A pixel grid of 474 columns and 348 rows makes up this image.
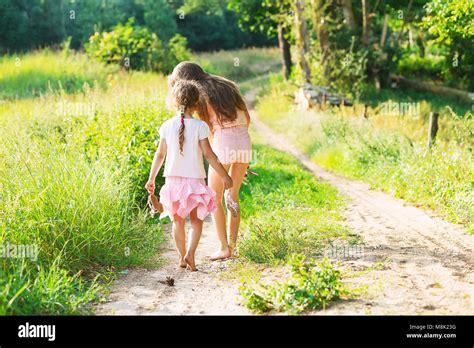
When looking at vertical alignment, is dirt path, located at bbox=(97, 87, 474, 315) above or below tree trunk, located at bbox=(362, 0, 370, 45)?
below

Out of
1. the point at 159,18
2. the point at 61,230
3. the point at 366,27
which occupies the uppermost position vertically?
the point at 159,18

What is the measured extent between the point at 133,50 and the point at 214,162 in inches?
738

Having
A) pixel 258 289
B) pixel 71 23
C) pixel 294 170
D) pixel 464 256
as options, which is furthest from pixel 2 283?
pixel 71 23

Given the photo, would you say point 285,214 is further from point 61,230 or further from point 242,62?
point 242,62

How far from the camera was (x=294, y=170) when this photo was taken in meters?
12.3

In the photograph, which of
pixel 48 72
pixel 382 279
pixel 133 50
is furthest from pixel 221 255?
pixel 133 50

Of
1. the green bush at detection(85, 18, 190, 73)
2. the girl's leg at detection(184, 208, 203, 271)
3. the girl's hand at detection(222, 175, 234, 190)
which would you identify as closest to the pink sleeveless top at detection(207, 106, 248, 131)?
the girl's hand at detection(222, 175, 234, 190)

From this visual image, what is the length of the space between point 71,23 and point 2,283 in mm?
27952

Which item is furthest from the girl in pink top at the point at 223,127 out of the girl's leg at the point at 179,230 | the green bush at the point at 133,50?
the green bush at the point at 133,50

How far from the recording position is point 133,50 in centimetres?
2406

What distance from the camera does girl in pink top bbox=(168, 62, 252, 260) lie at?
648cm

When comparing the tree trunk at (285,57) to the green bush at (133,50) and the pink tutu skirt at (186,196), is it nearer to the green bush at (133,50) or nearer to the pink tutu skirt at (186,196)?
the green bush at (133,50)
